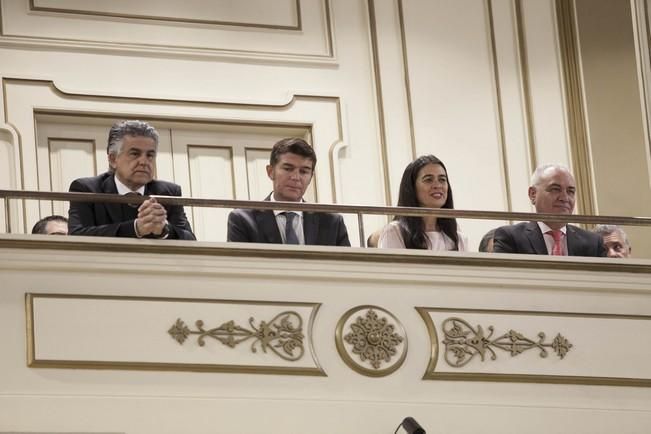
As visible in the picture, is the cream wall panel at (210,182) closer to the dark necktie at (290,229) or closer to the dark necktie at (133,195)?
the dark necktie at (290,229)

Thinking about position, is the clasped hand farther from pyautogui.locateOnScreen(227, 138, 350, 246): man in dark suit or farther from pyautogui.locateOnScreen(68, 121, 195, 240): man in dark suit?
pyautogui.locateOnScreen(227, 138, 350, 246): man in dark suit

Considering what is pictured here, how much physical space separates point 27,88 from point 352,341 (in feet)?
7.88

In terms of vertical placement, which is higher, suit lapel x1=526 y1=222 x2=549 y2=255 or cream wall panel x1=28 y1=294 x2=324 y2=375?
suit lapel x1=526 y1=222 x2=549 y2=255

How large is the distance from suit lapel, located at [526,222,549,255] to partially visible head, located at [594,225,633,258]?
1.28 feet

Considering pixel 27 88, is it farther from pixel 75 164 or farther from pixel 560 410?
pixel 560 410

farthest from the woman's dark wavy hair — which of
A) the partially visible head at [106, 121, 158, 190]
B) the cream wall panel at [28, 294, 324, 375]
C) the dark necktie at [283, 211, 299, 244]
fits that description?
the partially visible head at [106, 121, 158, 190]

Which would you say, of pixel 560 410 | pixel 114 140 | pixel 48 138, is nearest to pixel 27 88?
pixel 48 138

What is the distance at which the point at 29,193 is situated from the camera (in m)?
5.09

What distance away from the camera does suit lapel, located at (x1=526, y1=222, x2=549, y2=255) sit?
572 centimetres

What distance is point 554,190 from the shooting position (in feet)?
19.2

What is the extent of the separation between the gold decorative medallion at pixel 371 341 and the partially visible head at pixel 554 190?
877 mm

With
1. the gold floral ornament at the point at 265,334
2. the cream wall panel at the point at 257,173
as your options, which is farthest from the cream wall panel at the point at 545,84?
the gold floral ornament at the point at 265,334

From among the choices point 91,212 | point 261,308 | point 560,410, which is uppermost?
point 91,212

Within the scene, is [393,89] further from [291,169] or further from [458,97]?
[291,169]
